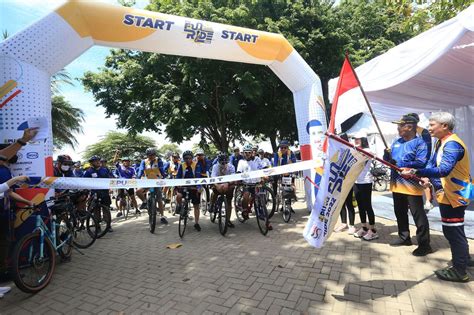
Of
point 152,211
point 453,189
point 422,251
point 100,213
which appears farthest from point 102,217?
point 453,189

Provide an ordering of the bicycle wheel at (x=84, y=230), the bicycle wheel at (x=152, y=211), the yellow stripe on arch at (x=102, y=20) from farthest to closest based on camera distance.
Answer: the bicycle wheel at (x=152, y=211)
the bicycle wheel at (x=84, y=230)
the yellow stripe on arch at (x=102, y=20)

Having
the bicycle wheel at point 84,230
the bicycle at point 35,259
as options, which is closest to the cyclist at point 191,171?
the bicycle wheel at point 84,230

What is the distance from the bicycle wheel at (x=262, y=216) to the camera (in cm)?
587

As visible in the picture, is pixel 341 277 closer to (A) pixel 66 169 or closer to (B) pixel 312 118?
(B) pixel 312 118

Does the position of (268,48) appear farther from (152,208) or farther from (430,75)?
(152,208)

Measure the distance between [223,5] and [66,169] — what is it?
43.4 feet

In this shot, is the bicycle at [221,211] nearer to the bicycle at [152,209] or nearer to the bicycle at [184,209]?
the bicycle at [184,209]

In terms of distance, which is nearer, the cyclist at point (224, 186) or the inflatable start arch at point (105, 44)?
the inflatable start arch at point (105, 44)

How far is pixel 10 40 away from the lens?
14.2 feet

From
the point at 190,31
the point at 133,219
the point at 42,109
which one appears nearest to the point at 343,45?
the point at 190,31

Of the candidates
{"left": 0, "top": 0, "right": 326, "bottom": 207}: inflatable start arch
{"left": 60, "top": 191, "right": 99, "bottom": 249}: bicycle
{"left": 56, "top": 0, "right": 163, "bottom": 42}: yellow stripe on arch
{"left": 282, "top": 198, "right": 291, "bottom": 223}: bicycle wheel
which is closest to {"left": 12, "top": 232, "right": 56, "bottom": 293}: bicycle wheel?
{"left": 0, "top": 0, "right": 326, "bottom": 207}: inflatable start arch

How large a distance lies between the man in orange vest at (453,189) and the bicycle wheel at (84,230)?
588 centimetres

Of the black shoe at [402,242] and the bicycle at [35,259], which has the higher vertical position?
the bicycle at [35,259]

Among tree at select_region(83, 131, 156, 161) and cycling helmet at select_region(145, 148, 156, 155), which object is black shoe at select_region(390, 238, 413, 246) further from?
tree at select_region(83, 131, 156, 161)
